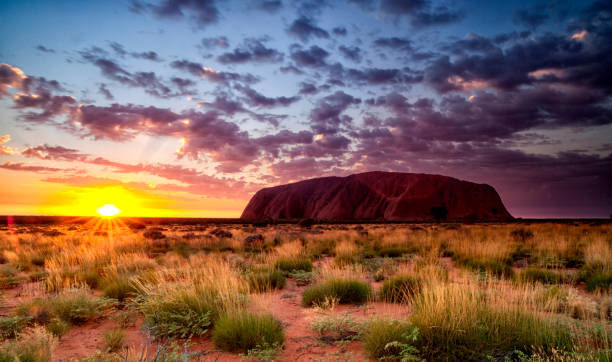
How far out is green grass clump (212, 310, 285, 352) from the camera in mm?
4324

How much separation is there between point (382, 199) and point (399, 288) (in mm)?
107621

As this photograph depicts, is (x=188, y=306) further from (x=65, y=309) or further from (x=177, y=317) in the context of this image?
(x=65, y=309)

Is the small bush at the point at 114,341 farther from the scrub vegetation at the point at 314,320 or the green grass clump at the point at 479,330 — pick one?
the green grass clump at the point at 479,330

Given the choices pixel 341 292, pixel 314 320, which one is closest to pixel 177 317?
pixel 314 320

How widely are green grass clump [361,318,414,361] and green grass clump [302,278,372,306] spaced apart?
7.65 ft

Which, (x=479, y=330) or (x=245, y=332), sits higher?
(x=479, y=330)

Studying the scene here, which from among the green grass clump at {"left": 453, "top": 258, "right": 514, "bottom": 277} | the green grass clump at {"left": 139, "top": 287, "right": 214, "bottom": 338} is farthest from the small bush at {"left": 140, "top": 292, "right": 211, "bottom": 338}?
the green grass clump at {"left": 453, "top": 258, "right": 514, "bottom": 277}

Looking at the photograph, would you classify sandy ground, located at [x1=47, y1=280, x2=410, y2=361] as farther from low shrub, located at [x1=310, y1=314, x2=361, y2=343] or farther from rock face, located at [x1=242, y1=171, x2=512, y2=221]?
rock face, located at [x1=242, y1=171, x2=512, y2=221]

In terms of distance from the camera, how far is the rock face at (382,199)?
3964 inches

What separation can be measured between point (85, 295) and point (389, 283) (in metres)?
6.07

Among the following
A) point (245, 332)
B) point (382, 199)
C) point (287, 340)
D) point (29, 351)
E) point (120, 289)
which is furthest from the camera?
point (382, 199)

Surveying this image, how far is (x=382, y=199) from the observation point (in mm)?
111250

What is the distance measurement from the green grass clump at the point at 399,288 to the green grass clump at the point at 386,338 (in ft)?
7.31

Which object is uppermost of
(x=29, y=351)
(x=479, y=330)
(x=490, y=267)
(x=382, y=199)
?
(x=382, y=199)
